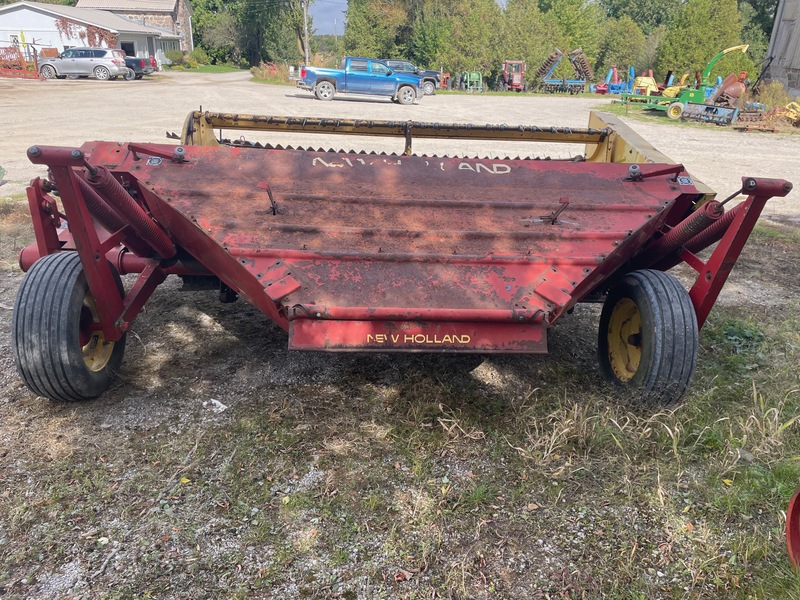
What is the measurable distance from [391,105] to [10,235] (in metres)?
16.4

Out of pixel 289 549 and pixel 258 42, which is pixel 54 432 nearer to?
pixel 289 549

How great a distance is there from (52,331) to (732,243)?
11.0 ft

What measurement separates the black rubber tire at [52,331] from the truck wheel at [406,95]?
20.0 m

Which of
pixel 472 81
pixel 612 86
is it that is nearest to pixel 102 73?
pixel 472 81

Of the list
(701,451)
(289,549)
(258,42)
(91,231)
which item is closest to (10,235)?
(91,231)

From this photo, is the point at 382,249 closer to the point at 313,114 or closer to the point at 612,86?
the point at 313,114

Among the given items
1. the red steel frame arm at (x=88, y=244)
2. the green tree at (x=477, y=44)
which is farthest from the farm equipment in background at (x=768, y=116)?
the green tree at (x=477, y=44)

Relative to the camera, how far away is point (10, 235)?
6523 mm

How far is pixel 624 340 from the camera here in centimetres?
385

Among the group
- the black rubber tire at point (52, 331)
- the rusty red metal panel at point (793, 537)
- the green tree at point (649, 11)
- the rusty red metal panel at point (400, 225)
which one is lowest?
the rusty red metal panel at point (793, 537)

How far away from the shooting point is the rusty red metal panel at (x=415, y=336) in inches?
119

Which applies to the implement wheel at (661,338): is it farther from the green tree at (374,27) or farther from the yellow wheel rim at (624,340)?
the green tree at (374,27)

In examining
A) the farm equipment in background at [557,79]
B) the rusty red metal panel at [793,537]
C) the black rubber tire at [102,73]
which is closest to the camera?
the rusty red metal panel at [793,537]

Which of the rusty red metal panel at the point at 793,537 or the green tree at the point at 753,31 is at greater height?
the green tree at the point at 753,31
